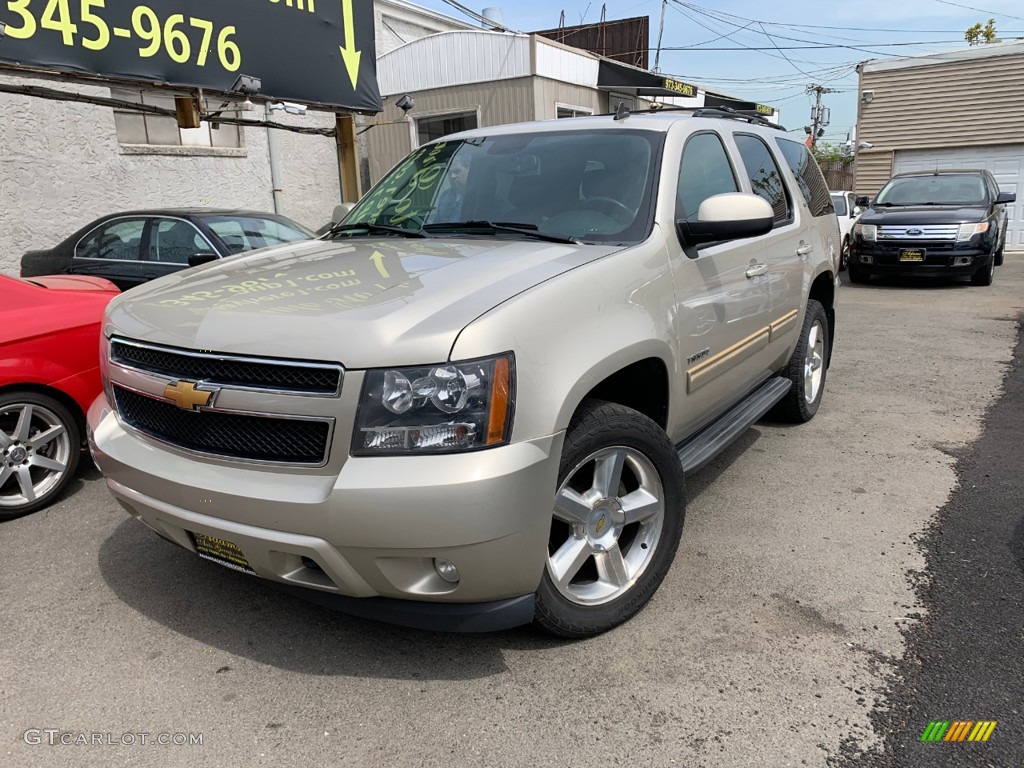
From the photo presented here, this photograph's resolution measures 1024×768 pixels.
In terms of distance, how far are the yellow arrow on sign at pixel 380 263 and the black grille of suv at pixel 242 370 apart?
581 mm

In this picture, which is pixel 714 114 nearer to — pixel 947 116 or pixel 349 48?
pixel 349 48

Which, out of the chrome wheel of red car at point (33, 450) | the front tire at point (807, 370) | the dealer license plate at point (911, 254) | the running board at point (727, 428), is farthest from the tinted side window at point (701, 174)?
the dealer license plate at point (911, 254)

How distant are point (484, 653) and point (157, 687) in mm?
1094

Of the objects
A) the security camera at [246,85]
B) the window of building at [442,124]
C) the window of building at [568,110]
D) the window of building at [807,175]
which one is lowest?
the window of building at [807,175]

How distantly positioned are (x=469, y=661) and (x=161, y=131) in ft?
34.5

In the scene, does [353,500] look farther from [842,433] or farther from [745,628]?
[842,433]

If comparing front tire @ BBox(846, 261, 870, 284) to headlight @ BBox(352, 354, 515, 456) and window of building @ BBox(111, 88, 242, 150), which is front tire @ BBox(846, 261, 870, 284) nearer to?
window of building @ BBox(111, 88, 242, 150)

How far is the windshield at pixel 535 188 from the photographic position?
3.20 m

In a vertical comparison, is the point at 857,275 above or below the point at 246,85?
below

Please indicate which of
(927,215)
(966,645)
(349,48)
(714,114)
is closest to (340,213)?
(714,114)

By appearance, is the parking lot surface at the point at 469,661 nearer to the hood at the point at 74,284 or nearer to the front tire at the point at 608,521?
the front tire at the point at 608,521

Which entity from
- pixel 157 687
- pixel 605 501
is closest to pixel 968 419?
pixel 605 501

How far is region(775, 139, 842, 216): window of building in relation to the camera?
4.97 meters

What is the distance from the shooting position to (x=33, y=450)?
3986 mm
